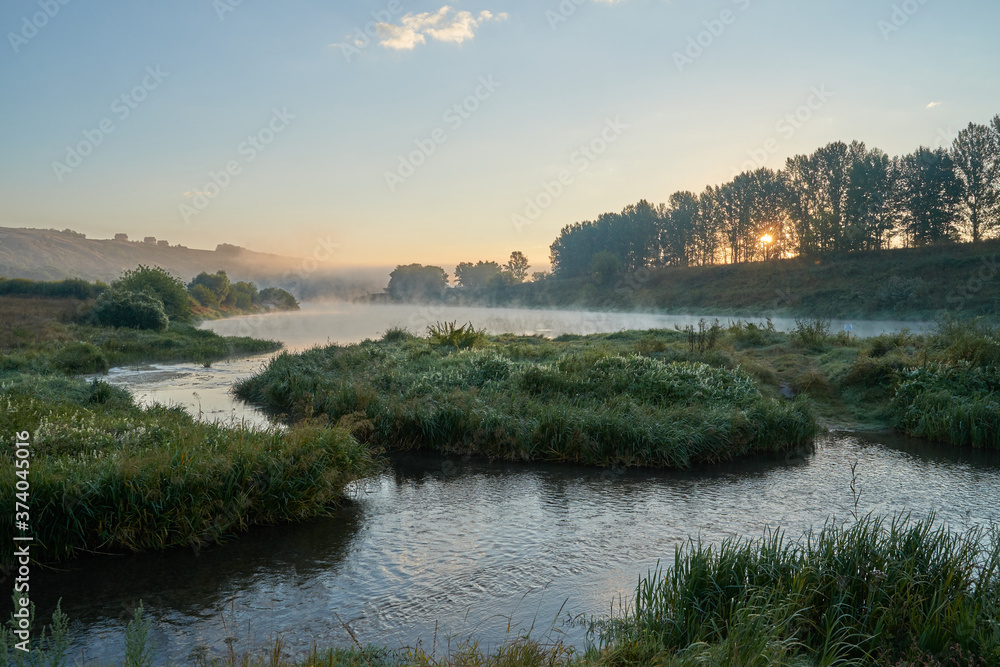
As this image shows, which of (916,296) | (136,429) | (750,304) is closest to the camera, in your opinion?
(136,429)

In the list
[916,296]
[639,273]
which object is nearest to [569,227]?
[639,273]

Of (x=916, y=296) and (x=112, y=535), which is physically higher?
(x=916, y=296)

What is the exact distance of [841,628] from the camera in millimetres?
4812

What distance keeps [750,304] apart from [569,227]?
217ft

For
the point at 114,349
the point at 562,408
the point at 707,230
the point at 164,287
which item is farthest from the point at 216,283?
the point at 562,408

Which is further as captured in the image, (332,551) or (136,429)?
(136,429)

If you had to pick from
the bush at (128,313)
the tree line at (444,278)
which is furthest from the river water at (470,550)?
the tree line at (444,278)

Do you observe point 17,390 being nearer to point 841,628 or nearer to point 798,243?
point 841,628

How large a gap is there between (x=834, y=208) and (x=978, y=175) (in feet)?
41.0

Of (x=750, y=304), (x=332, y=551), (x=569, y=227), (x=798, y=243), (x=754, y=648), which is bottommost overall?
(x=332, y=551)

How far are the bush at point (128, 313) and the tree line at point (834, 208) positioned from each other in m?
62.6

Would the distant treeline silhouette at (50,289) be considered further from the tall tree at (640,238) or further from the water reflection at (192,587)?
the tall tree at (640,238)

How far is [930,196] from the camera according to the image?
59219 millimetres

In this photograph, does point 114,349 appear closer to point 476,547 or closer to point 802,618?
point 476,547
